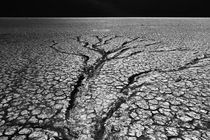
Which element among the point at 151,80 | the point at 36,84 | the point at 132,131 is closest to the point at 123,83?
the point at 151,80

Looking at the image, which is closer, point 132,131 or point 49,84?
point 132,131

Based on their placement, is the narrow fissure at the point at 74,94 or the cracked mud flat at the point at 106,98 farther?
the narrow fissure at the point at 74,94

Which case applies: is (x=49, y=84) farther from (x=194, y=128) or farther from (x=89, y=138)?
(x=194, y=128)

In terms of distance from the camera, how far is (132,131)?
887mm

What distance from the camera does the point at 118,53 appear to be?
93.0 inches

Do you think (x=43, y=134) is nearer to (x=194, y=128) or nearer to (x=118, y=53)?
(x=194, y=128)

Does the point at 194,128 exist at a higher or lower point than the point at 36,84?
lower

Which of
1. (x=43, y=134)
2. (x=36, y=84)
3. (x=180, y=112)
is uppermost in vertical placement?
(x=36, y=84)

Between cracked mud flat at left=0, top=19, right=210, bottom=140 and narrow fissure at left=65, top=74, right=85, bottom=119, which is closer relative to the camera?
cracked mud flat at left=0, top=19, right=210, bottom=140

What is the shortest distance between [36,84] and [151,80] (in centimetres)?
100

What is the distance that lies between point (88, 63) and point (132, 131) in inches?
47.2
